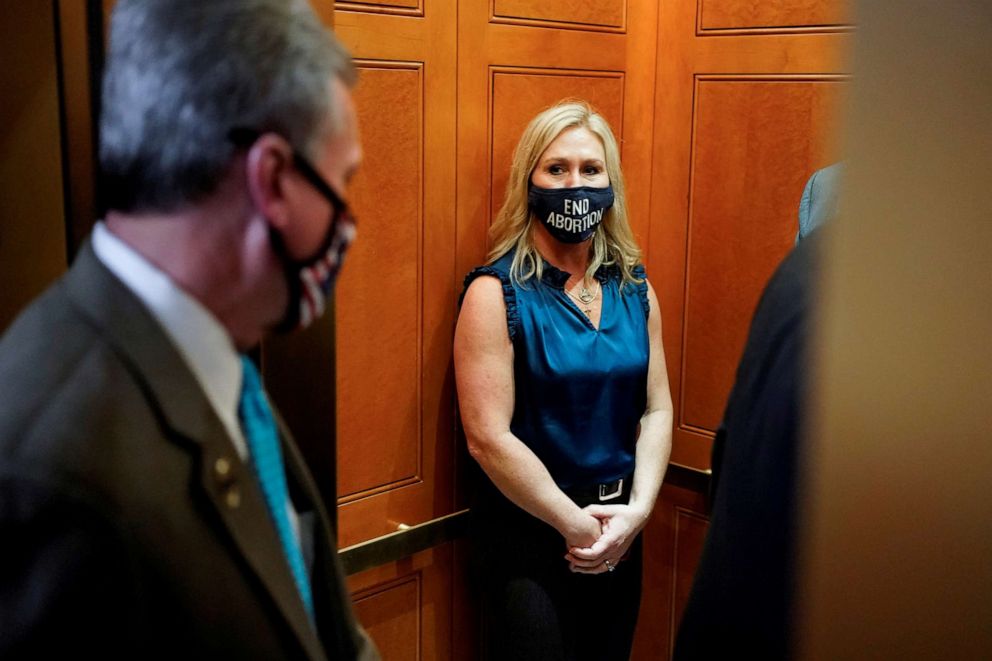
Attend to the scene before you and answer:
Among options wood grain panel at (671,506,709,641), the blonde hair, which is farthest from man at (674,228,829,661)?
wood grain panel at (671,506,709,641)

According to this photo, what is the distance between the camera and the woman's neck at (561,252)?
270 cm

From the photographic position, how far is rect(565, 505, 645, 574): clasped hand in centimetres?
259

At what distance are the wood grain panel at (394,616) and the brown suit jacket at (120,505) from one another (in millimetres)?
1788

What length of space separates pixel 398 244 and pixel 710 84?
1039 mm

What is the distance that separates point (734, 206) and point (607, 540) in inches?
40.1

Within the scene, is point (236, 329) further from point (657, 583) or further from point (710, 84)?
point (657, 583)

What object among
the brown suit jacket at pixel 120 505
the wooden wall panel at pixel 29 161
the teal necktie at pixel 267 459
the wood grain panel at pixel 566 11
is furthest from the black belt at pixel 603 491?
the brown suit jacket at pixel 120 505

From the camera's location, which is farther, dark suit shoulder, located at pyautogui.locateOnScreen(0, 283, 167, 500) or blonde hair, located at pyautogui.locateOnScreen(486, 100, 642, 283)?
blonde hair, located at pyautogui.locateOnScreen(486, 100, 642, 283)

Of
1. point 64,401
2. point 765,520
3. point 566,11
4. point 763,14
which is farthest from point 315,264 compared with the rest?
point 763,14

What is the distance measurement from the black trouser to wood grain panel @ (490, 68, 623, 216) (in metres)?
0.81

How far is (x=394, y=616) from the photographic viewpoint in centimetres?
280

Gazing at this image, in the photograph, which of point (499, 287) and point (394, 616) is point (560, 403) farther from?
point (394, 616)

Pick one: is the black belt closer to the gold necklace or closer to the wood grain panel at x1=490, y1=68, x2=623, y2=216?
the gold necklace

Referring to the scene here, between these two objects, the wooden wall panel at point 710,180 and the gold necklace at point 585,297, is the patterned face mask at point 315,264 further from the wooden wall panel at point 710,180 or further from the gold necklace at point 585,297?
the wooden wall panel at point 710,180
